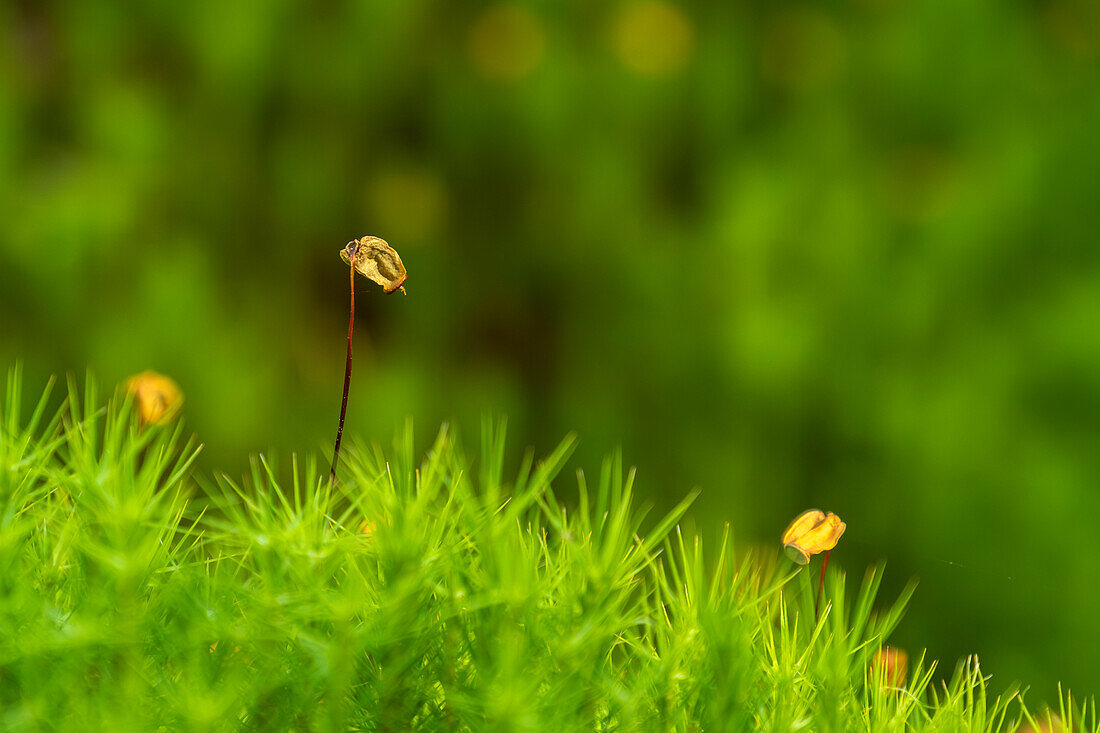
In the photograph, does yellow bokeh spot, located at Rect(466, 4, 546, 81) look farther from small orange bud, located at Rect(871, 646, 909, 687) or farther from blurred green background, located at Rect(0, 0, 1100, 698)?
small orange bud, located at Rect(871, 646, 909, 687)

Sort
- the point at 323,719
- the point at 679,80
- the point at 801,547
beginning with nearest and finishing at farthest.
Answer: the point at 323,719
the point at 801,547
the point at 679,80

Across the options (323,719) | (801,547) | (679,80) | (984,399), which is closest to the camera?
(323,719)

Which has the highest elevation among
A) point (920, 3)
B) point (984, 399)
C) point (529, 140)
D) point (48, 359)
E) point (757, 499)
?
point (920, 3)

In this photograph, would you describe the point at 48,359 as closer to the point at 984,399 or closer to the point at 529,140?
the point at 529,140

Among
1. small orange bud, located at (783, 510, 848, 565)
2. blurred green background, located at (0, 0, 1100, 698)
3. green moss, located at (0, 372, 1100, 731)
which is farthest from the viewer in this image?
blurred green background, located at (0, 0, 1100, 698)

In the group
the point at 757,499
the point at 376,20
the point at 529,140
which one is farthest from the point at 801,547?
the point at 376,20

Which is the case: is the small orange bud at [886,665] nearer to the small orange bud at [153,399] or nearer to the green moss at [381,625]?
the green moss at [381,625]

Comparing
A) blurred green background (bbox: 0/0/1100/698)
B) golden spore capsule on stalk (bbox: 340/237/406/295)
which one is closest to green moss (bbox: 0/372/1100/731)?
golden spore capsule on stalk (bbox: 340/237/406/295)
